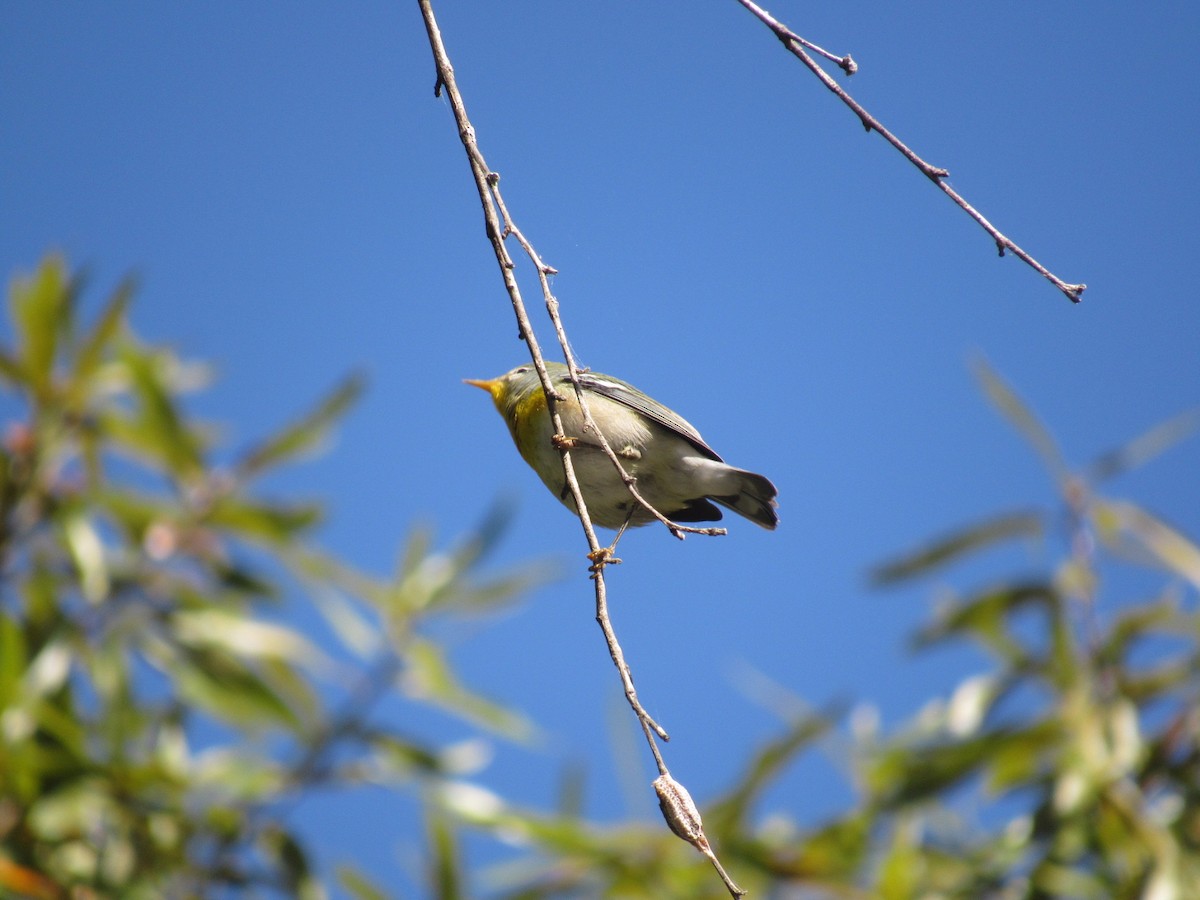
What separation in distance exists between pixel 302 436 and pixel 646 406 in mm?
1388

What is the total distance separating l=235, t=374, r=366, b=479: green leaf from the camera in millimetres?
4215

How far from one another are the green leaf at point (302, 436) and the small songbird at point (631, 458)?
736mm

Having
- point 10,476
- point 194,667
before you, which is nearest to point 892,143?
point 194,667

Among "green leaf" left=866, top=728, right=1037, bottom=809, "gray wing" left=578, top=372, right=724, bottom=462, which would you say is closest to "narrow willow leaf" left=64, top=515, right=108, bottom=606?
"gray wing" left=578, top=372, right=724, bottom=462

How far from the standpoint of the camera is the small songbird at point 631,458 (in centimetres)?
452

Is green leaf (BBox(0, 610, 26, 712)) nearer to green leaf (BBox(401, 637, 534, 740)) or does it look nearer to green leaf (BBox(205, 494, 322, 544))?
green leaf (BBox(205, 494, 322, 544))

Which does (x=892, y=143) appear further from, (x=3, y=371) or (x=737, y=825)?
(x=3, y=371)

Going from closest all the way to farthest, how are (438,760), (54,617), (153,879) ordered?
(153,879) → (54,617) → (438,760)

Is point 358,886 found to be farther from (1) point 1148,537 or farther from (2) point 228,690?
(1) point 1148,537

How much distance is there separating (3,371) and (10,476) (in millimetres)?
440

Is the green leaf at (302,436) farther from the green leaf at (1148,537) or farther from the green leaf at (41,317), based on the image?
the green leaf at (1148,537)

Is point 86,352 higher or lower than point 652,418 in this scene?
lower

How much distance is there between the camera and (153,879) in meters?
3.36

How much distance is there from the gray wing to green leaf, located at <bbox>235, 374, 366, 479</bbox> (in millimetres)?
922
